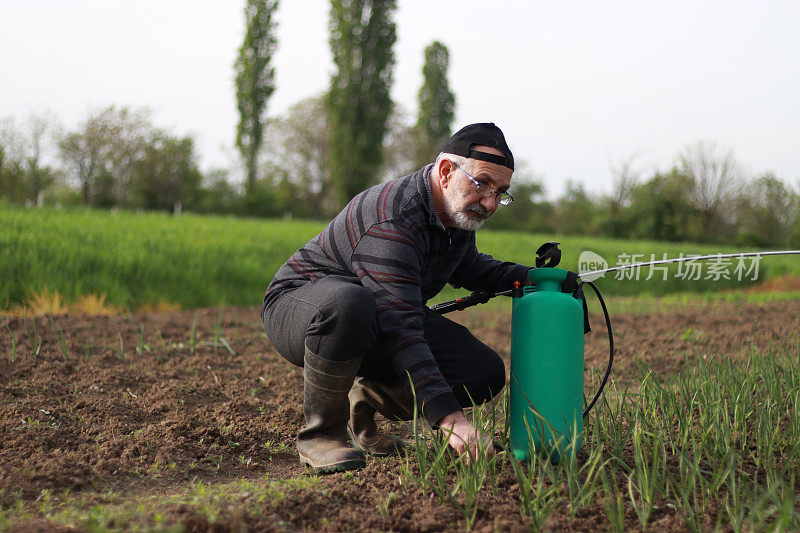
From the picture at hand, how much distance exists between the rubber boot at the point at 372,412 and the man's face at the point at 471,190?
64 centimetres

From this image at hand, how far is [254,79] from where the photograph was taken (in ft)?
80.5

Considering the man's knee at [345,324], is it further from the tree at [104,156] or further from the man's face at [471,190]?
the tree at [104,156]

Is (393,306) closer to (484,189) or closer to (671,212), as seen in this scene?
(484,189)

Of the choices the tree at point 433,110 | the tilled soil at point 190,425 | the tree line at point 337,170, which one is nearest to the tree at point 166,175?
the tree line at point 337,170

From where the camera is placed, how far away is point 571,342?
1891 mm

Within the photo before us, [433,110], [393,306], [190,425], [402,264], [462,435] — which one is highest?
[433,110]

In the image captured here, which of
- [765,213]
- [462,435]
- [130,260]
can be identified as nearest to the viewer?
[462,435]

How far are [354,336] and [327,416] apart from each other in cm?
36

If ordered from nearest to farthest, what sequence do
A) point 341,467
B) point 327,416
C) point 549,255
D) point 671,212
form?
point 341,467, point 327,416, point 549,255, point 671,212

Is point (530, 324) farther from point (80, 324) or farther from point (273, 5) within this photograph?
point (273, 5)

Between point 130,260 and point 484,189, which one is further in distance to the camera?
point 130,260

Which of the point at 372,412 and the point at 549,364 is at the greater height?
the point at 549,364

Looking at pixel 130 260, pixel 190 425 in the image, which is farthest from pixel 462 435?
pixel 130 260

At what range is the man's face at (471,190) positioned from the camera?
195 cm
